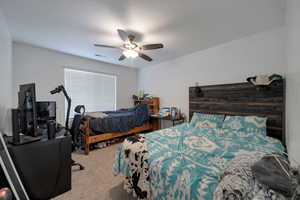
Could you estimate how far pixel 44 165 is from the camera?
139 centimetres

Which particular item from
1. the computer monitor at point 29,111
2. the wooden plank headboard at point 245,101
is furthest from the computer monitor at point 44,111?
the wooden plank headboard at point 245,101

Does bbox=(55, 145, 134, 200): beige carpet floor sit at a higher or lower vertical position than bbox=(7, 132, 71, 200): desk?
lower

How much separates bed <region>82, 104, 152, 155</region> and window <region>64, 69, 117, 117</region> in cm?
95

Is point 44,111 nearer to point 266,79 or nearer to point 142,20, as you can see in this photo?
point 142,20

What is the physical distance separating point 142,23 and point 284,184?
2.27m

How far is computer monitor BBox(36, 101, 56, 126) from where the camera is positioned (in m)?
2.30

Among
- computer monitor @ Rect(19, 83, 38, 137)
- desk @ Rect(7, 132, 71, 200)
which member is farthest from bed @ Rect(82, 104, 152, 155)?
computer monitor @ Rect(19, 83, 38, 137)

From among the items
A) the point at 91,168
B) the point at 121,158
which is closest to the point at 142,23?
the point at 121,158

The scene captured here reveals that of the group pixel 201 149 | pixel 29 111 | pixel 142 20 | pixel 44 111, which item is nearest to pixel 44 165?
pixel 29 111

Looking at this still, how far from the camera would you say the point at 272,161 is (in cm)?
87

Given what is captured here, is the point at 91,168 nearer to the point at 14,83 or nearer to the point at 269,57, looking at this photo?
the point at 14,83

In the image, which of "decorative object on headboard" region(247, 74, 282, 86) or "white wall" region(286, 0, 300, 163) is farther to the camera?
"decorative object on headboard" region(247, 74, 282, 86)

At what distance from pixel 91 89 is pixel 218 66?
361 centimetres

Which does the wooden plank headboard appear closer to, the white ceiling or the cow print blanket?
the white ceiling
